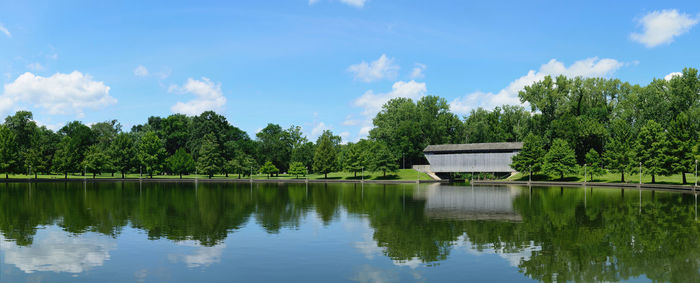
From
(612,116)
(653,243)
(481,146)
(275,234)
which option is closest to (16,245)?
(275,234)

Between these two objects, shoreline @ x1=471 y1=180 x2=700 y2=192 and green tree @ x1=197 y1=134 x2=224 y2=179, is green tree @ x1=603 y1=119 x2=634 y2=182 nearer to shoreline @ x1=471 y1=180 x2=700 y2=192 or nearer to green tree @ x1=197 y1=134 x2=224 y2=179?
shoreline @ x1=471 y1=180 x2=700 y2=192

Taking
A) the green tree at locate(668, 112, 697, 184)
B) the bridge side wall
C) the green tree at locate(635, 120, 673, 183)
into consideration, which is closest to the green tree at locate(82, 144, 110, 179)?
the bridge side wall

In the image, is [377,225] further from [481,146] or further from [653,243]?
[481,146]

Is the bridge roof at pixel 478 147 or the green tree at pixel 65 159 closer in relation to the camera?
the bridge roof at pixel 478 147

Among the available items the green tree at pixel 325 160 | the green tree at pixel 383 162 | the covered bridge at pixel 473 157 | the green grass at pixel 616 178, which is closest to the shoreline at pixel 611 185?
the green grass at pixel 616 178

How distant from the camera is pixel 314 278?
17.4m

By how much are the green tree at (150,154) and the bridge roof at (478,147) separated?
216ft

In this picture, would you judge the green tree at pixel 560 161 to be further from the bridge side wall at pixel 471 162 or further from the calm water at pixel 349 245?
the calm water at pixel 349 245

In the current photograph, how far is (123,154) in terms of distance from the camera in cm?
12200

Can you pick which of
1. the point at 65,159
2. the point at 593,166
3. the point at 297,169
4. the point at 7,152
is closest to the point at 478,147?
the point at 593,166

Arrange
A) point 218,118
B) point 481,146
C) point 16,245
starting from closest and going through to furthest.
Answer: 1. point 16,245
2. point 481,146
3. point 218,118

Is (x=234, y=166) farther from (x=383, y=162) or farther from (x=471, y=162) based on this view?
(x=471, y=162)

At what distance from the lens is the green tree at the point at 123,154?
122 m

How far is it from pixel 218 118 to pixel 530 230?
120854 millimetres
